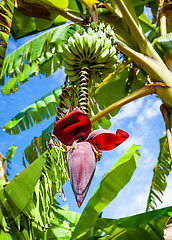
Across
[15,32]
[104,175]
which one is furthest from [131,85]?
[15,32]

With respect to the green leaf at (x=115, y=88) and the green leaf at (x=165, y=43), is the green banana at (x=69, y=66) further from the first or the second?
the green leaf at (x=115, y=88)

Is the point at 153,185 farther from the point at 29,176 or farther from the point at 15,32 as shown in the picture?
the point at 15,32

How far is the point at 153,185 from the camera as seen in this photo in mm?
2039

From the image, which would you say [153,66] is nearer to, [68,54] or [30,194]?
[68,54]

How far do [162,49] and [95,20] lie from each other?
22.9 inches

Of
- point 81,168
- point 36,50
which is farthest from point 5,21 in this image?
point 81,168

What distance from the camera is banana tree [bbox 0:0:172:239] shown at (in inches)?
26.4

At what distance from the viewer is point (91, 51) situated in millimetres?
676

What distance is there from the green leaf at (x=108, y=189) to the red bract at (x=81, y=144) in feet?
3.08

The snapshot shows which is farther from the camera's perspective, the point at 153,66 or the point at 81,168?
the point at 153,66

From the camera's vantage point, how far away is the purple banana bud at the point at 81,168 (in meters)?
0.46

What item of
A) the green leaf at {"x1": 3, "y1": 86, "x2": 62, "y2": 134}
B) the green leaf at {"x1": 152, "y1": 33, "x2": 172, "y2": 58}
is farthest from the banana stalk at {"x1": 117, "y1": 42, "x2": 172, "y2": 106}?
the green leaf at {"x1": 3, "y1": 86, "x2": 62, "y2": 134}

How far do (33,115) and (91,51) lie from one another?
153cm

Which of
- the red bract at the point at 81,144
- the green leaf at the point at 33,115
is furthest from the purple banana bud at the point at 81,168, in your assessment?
the green leaf at the point at 33,115
